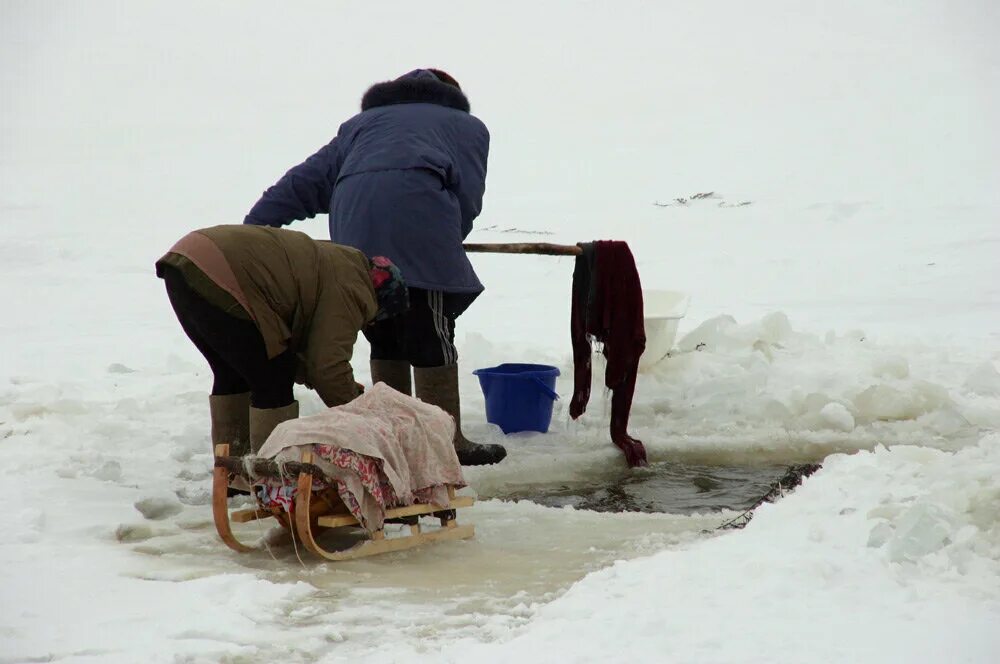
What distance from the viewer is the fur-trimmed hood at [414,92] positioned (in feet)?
16.5

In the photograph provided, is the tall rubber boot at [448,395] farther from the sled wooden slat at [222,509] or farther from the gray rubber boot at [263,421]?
the sled wooden slat at [222,509]

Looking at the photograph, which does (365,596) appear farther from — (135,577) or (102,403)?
(102,403)

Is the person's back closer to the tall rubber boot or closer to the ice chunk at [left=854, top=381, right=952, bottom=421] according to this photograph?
the tall rubber boot

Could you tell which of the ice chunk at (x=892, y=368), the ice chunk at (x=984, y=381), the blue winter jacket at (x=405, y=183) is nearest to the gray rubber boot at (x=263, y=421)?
the blue winter jacket at (x=405, y=183)

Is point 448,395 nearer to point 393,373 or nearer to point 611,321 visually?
point 393,373

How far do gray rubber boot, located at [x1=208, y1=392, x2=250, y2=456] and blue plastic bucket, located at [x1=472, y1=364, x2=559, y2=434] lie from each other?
1.65 meters

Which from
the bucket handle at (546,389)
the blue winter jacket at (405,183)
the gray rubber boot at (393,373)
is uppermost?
the blue winter jacket at (405,183)

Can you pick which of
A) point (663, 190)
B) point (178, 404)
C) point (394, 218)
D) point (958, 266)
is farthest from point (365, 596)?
point (663, 190)

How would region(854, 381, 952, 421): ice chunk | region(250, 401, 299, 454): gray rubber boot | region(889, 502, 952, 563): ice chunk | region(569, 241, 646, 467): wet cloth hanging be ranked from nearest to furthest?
1. region(889, 502, 952, 563): ice chunk
2. region(250, 401, 299, 454): gray rubber boot
3. region(569, 241, 646, 467): wet cloth hanging
4. region(854, 381, 952, 421): ice chunk

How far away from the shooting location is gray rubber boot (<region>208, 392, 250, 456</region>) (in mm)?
Answer: 4297

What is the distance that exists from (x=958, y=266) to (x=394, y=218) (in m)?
9.48

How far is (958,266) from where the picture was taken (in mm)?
12062

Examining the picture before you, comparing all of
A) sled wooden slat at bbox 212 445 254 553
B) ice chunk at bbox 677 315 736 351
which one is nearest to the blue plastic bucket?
ice chunk at bbox 677 315 736 351

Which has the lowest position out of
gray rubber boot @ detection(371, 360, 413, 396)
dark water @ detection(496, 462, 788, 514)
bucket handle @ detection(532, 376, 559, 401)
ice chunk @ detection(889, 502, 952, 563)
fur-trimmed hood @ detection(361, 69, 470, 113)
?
dark water @ detection(496, 462, 788, 514)
